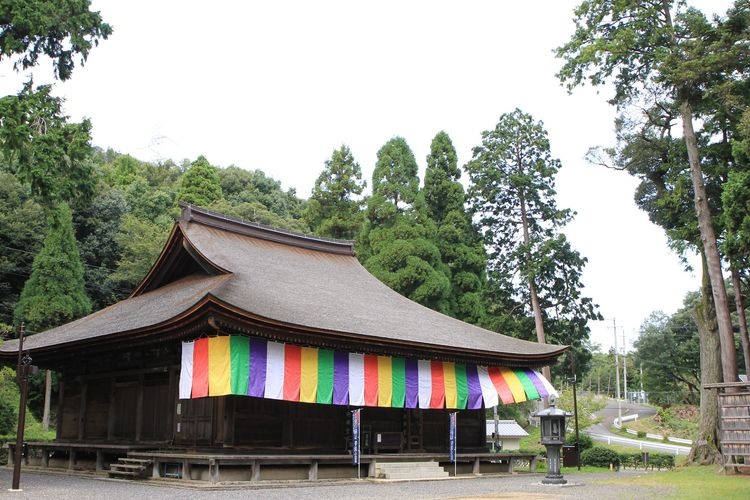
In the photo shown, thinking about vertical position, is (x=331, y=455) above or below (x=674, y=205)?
below

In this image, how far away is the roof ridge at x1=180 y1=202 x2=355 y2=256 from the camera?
21.6m

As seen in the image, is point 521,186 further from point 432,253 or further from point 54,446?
point 54,446

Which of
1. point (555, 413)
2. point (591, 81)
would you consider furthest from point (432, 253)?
point (555, 413)

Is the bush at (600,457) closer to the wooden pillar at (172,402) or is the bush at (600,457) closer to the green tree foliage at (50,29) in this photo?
the wooden pillar at (172,402)

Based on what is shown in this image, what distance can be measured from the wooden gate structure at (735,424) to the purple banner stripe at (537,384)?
606 centimetres

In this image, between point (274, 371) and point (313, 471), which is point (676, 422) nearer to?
point (313, 471)

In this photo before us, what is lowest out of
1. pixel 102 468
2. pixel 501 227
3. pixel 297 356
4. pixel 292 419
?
pixel 102 468

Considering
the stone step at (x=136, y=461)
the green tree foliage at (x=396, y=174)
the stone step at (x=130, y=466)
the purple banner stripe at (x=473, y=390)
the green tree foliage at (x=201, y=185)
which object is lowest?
the stone step at (x=130, y=466)

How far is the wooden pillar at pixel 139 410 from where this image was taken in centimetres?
1789

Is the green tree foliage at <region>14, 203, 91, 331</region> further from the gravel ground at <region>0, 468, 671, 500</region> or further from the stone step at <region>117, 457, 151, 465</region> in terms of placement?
the stone step at <region>117, 457, 151, 465</region>

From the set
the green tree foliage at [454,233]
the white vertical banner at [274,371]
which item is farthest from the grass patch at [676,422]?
the white vertical banner at [274,371]

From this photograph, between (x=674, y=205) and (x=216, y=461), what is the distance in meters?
16.4

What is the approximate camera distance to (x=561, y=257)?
33438 millimetres

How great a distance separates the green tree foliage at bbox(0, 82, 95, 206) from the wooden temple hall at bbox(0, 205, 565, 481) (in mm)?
3675
